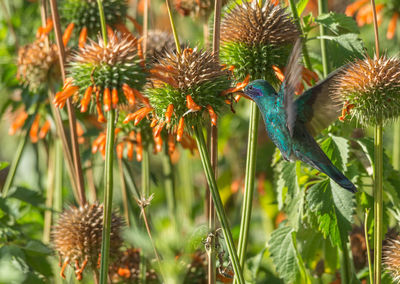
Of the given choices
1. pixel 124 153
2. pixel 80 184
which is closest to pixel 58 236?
pixel 80 184

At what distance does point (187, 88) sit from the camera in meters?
1.93

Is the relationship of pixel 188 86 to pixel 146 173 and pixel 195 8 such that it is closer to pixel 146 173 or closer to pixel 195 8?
pixel 146 173

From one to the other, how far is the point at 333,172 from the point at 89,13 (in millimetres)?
1488

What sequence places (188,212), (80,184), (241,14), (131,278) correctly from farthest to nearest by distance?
(188,212), (131,278), (80,184), (241,14)

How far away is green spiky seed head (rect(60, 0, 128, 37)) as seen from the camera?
9.56ft

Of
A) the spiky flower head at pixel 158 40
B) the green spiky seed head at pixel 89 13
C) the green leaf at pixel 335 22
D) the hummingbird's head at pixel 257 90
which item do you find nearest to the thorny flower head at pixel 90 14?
the green spiky seed head at pixel 89 13

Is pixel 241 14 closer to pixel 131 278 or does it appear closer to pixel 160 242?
pixel 160 242

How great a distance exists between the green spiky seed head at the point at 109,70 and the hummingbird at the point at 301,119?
404 millimetres

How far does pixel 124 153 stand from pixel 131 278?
1.99 ft

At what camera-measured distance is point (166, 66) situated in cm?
196

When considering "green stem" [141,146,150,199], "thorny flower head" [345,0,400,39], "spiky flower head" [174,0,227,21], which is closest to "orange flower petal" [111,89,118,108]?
"green stem" [141,146,150,199]

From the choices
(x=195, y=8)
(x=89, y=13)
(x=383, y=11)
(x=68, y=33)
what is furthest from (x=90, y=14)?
(x=383, y=11)

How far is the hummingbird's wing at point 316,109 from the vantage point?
191cm

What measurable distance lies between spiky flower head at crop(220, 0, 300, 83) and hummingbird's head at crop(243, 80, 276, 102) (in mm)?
180
